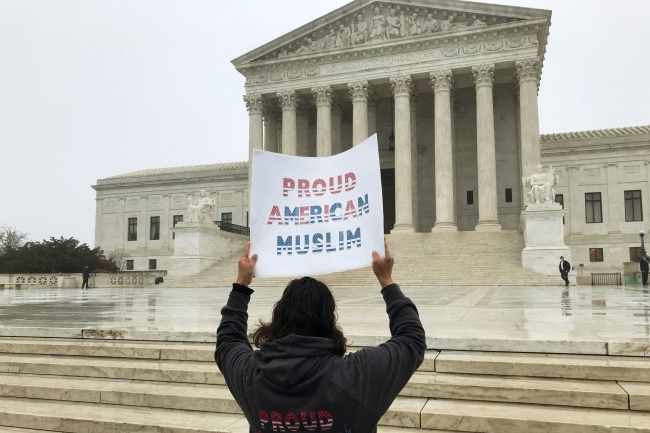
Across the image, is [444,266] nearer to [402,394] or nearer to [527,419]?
[402,394]

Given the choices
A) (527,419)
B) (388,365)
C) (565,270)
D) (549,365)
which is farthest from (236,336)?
(565,270)

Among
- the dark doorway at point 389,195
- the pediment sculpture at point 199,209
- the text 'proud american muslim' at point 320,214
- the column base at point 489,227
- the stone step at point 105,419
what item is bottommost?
the stone step at point 105,419

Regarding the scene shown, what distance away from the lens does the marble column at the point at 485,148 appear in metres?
37.0

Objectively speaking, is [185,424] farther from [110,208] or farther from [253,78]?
[110,208]

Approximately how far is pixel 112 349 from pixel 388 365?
224 inches

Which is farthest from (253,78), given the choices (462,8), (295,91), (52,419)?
(52,419)

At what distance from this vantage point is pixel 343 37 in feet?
137

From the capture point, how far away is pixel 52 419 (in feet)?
18.4

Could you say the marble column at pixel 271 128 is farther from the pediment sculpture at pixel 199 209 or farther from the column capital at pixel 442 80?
the column capital at pixel 442 80

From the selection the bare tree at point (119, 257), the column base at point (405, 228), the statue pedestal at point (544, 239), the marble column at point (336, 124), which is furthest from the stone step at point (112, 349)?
the bare tree at point (119, 257)

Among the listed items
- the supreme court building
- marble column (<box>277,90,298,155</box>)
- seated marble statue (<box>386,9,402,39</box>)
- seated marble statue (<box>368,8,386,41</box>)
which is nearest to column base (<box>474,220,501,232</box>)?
the supreme court building

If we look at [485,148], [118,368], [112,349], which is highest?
[485,148]

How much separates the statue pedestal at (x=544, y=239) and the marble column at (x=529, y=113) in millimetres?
8247

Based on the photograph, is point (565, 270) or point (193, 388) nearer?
point (193, 388)
